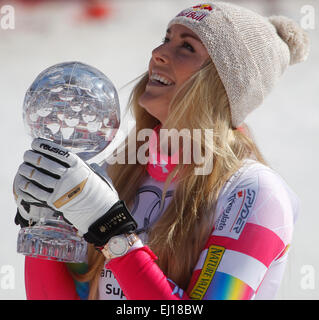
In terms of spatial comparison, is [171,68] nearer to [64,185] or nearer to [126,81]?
[64,185]

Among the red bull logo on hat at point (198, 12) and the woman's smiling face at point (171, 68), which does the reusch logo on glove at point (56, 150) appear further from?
the red bull logo on hat at point (198, 12)

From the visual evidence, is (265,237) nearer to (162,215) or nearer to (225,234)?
(225,234)

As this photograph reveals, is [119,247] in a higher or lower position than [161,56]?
lower

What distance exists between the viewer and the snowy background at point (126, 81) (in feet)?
13.2

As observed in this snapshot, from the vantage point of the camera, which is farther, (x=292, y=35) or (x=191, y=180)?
(x=292, y=35)

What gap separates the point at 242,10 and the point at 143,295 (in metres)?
1.20

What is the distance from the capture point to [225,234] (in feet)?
5.45

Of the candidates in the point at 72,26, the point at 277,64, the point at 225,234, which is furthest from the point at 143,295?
the point at 72,26

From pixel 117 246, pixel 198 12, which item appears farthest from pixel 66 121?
pixel 198 12

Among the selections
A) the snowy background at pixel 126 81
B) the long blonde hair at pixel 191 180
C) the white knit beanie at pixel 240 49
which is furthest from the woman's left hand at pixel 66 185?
the snowy background at pixel 126 81

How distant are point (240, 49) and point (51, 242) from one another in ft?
3.28

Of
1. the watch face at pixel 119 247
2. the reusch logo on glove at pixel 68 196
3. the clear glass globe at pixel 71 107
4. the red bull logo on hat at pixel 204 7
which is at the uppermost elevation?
the red bull logo on hat at pixel 204 7

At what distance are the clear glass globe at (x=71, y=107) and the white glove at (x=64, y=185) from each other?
0.15 metres

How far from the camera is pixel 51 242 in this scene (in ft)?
5.30
